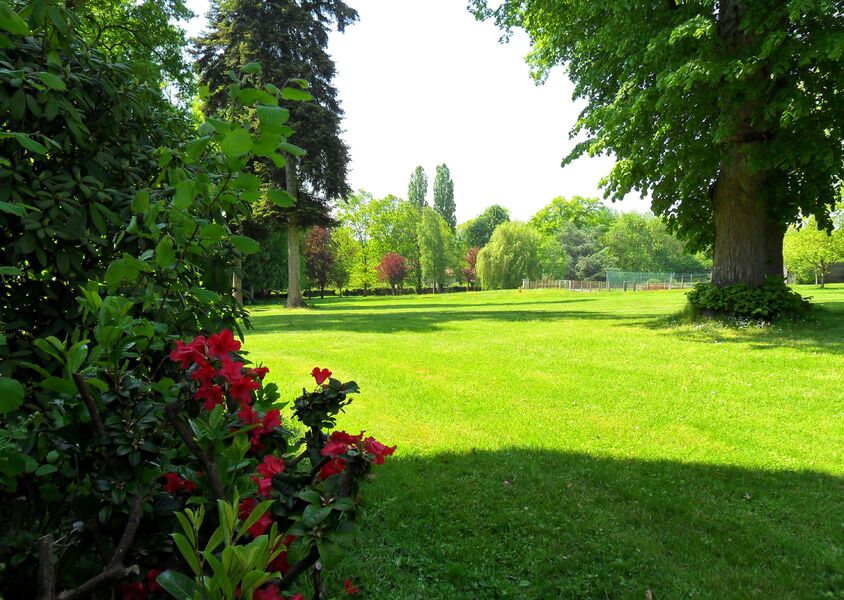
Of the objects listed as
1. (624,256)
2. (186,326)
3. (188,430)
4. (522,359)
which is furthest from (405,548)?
(624,256)

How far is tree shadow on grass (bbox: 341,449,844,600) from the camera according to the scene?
2.46 metres

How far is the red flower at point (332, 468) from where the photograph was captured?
1.15 m

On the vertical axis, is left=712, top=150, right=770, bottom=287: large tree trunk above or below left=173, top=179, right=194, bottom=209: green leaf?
above

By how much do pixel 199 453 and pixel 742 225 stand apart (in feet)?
41.2

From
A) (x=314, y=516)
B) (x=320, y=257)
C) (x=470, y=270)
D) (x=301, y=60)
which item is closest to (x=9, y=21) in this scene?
(x=314, y=516)

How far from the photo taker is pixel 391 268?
55.1m

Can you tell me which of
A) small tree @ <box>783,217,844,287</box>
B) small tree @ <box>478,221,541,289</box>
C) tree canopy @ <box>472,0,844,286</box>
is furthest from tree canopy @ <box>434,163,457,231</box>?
tree canopy @ <box>472,0,844,286</box>

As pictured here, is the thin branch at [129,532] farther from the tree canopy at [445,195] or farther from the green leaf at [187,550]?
the tree canopy at [445,195]

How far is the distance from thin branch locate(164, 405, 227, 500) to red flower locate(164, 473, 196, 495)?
0.09m

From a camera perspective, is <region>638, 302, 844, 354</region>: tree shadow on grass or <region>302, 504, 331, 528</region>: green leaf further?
<region>638, 302, 844, 354</region>: tree shadow on grass

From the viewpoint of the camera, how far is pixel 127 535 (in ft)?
3.18

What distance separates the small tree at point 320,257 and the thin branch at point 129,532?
48.7 metres

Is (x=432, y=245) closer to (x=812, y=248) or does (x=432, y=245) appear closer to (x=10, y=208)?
(x=812, y=248)

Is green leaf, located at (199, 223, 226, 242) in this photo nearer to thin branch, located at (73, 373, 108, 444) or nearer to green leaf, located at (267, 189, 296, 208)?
green leaf, located at (267, 189, 296, 208)
